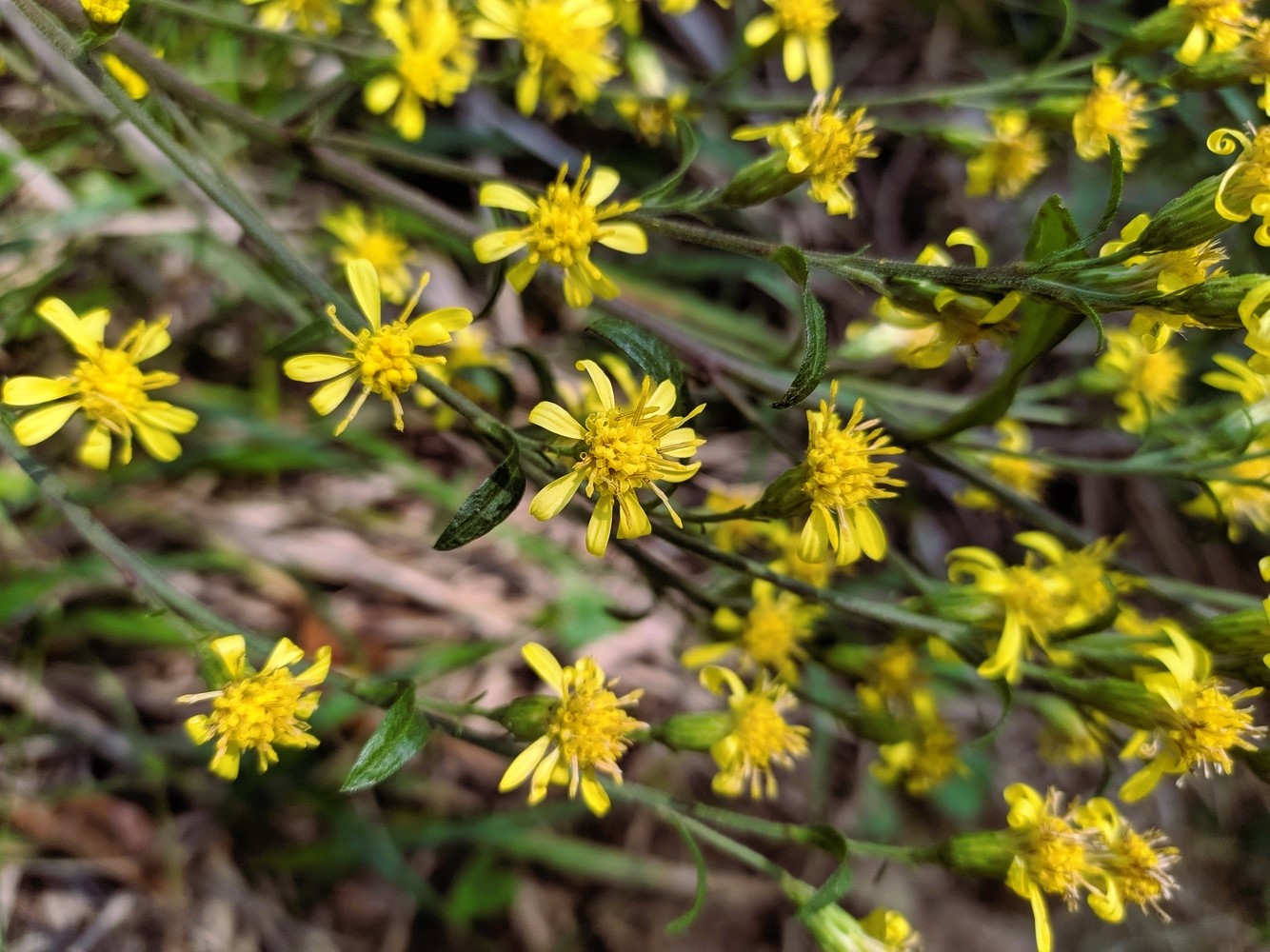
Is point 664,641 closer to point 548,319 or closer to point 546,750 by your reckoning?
point 548,319

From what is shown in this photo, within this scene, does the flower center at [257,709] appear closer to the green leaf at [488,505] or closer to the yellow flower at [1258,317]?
the green leaf at [488,505]

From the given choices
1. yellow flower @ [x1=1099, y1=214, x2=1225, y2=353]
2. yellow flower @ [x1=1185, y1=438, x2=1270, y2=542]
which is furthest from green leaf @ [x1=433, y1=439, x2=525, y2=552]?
yellow flower @ [x1=1185, y1=438, x2=1270, y2=542]

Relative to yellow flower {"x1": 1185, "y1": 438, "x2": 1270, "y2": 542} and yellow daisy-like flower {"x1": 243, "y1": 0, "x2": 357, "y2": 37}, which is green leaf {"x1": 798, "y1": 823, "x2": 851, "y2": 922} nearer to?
yellow flower {"x1": 1185, "y1": 438, "x2": 1270, "y2": 542}

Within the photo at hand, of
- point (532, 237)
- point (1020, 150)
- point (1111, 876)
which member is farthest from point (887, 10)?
point (1111, 876)

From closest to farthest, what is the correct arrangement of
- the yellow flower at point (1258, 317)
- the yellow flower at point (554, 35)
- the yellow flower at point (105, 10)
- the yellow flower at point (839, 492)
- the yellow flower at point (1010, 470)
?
the yellow flower at point (1258, 317) → the yellow flower at point (105, 10) → the yellow flower at point (839, 492) → the yellow flower at point (554, 35) → the yellow flower at point (1010, 470)

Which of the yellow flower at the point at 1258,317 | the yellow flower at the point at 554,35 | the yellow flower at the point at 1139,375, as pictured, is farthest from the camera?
the yellow flower at the point at 1139,375

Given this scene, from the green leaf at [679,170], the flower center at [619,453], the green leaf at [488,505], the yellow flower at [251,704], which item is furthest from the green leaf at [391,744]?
the green leaf at [679,170]
